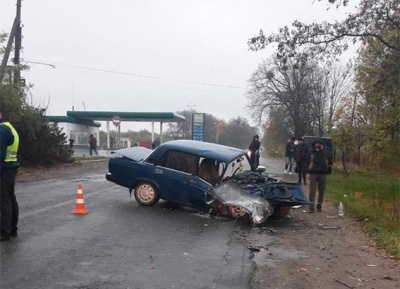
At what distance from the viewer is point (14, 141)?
23.0ft

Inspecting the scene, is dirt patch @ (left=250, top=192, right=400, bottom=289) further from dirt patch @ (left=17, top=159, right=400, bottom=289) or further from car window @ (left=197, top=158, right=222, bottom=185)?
car window @ (left=197, top=158, right=222, bottom=185)

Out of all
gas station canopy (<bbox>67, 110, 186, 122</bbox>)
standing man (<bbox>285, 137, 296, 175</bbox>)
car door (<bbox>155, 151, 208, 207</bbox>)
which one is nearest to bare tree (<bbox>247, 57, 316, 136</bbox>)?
gas station canopy (<bbox>67, 110, 186, 122</bbox>)

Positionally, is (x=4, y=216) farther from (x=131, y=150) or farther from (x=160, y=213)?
(x=131, y=150)

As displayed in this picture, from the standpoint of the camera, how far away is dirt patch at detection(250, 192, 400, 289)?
587 cm

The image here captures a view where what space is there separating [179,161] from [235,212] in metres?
1.75

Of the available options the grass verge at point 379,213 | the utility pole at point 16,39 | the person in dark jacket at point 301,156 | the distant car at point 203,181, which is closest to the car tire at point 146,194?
the distant car at point 203,181

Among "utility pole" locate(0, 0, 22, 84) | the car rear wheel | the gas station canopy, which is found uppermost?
"utility pole" locate(0, 0, 22, 84)

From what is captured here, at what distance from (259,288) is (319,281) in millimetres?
875

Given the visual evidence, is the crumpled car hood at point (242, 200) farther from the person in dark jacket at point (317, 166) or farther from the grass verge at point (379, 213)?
the person in dark jacket at point (317, 166)

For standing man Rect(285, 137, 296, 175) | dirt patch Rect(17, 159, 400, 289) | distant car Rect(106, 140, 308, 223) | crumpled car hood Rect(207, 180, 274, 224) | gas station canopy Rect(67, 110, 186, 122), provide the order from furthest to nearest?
gas station canopy Rect(67, 110, 186, 122) < standing man Rect(285, 137, 296, 175) < distant car Rect(106, 140, 308, 223) < crumpled car hood Rect(207, 180, 274, 224) < dirt patch Rect(17, 159, 400, 289)

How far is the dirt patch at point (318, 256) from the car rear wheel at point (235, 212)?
0.57m

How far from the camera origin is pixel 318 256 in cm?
723

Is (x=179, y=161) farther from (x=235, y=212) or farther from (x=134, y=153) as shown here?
(x=235, y=212)

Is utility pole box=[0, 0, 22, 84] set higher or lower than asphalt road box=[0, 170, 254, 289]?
higher
